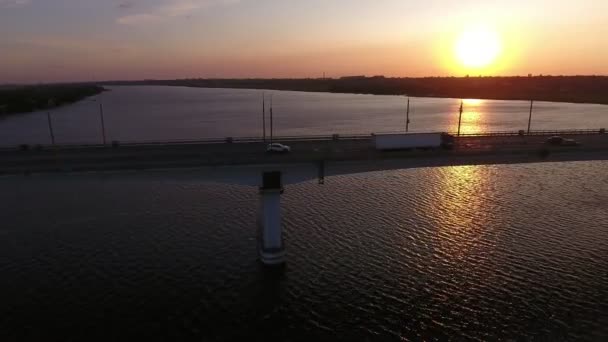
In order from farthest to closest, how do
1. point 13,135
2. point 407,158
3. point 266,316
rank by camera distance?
1. point 13,135
2. point 407,158
3. point 266,316

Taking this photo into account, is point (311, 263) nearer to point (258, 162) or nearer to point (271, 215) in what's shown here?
point (271, 215)

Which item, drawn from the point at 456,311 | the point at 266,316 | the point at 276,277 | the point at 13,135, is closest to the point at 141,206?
the point at 276,277

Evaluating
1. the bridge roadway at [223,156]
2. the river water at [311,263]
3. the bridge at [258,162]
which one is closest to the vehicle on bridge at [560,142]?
the bridge roadway at [223,156]

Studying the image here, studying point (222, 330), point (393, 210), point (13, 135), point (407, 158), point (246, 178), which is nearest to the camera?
point (222, 330)

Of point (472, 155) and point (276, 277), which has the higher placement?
point (472, 155)

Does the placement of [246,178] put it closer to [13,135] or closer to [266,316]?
[266,316]
